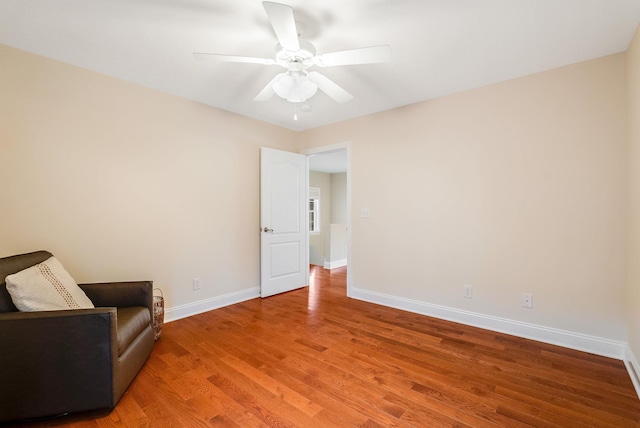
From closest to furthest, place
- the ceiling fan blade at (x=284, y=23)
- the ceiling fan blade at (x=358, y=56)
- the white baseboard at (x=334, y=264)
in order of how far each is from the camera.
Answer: the ceiling fan blade at (x=284, y=23) < the ceiling fan blade at (x=358, y=56) < the white baseboard at (x=334, y=264)

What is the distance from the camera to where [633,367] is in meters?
1.94

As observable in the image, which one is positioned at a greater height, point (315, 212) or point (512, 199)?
point (512, 199)

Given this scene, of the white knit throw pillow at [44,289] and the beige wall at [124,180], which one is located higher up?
the beige wall at [124,180]

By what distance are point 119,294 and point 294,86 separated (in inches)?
84.0

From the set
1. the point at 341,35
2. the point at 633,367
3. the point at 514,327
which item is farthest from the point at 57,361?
the point at 633,367

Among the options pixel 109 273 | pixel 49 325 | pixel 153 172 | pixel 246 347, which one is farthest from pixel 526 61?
pixel 109 273

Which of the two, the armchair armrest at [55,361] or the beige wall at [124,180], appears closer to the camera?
the armchair armrest at [55,361]

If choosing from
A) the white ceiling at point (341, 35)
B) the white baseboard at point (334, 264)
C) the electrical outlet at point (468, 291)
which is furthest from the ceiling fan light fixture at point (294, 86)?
the white baseboard at point (334, 264)

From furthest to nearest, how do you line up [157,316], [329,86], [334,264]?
[334,264] → [157,316] → [329,86]

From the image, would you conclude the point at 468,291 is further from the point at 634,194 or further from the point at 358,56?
the point at 358,56

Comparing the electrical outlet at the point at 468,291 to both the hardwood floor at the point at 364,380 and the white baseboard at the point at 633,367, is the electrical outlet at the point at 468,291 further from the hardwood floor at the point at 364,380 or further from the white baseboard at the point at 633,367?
the white baseboard at the point at 633,367

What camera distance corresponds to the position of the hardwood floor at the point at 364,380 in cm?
156

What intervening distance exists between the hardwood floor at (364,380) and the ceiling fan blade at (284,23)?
217cm

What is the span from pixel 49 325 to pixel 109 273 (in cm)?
121
